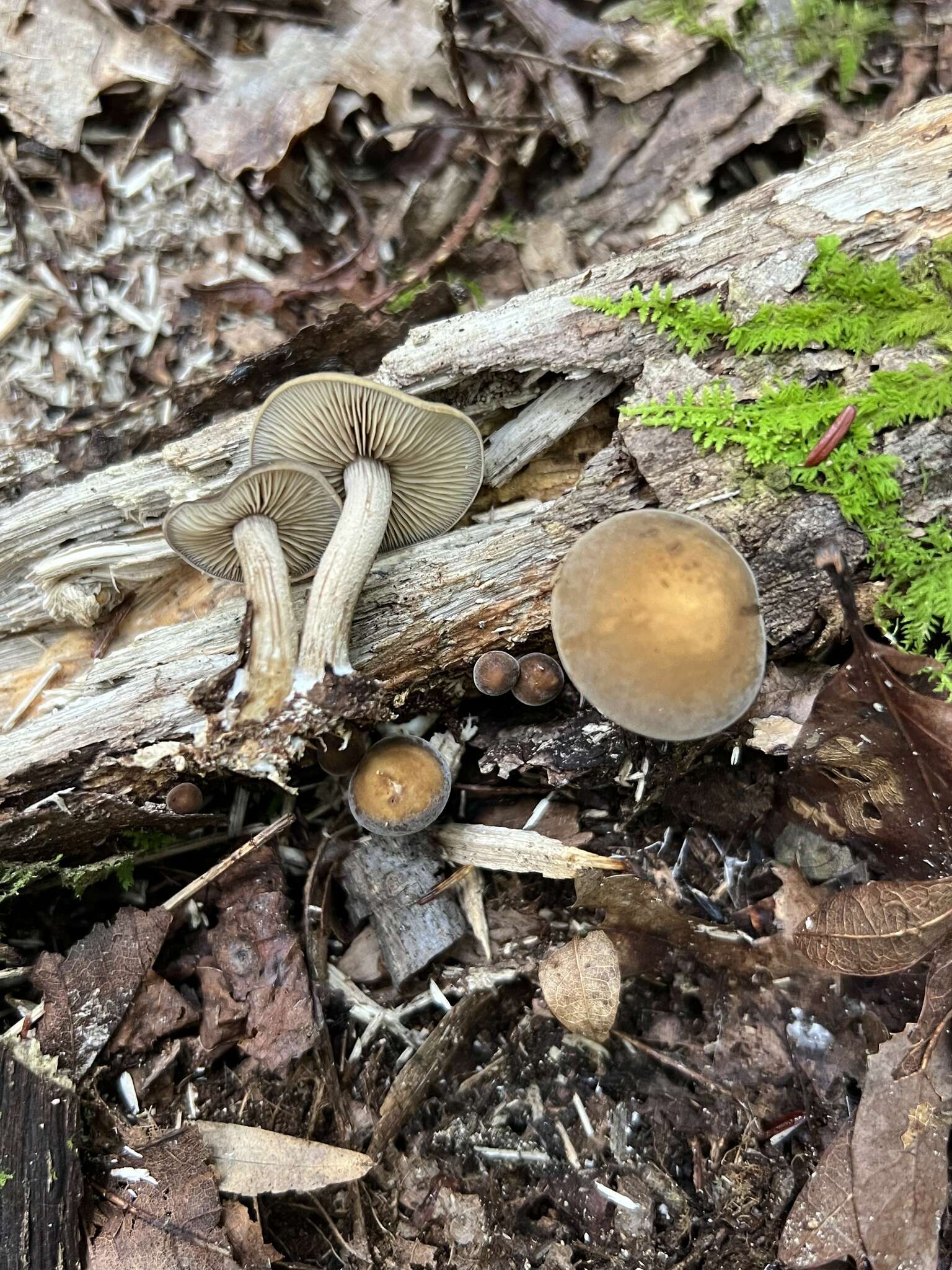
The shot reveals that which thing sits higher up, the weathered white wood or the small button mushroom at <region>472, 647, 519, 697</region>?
the weathered white wood

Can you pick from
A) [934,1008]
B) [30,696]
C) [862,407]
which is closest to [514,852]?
[934,1008]

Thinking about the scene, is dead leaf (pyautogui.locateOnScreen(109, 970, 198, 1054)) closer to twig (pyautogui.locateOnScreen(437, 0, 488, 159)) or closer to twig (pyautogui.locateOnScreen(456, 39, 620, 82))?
twig (pyautogui.locateOnScreen(437, 0, 488, 159))

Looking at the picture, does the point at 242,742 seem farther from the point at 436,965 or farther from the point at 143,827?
the point at 436,965

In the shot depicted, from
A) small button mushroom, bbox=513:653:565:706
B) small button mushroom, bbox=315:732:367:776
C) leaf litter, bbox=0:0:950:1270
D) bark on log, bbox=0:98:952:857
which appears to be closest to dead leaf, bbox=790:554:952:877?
leaf litter, bbox=0:0:950:1270

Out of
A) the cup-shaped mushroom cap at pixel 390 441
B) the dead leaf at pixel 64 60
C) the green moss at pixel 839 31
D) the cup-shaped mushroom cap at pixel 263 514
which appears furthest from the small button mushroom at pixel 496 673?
the dead leaf at pixel 64 60

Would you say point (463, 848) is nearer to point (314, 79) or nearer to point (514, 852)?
point (514, 852)
